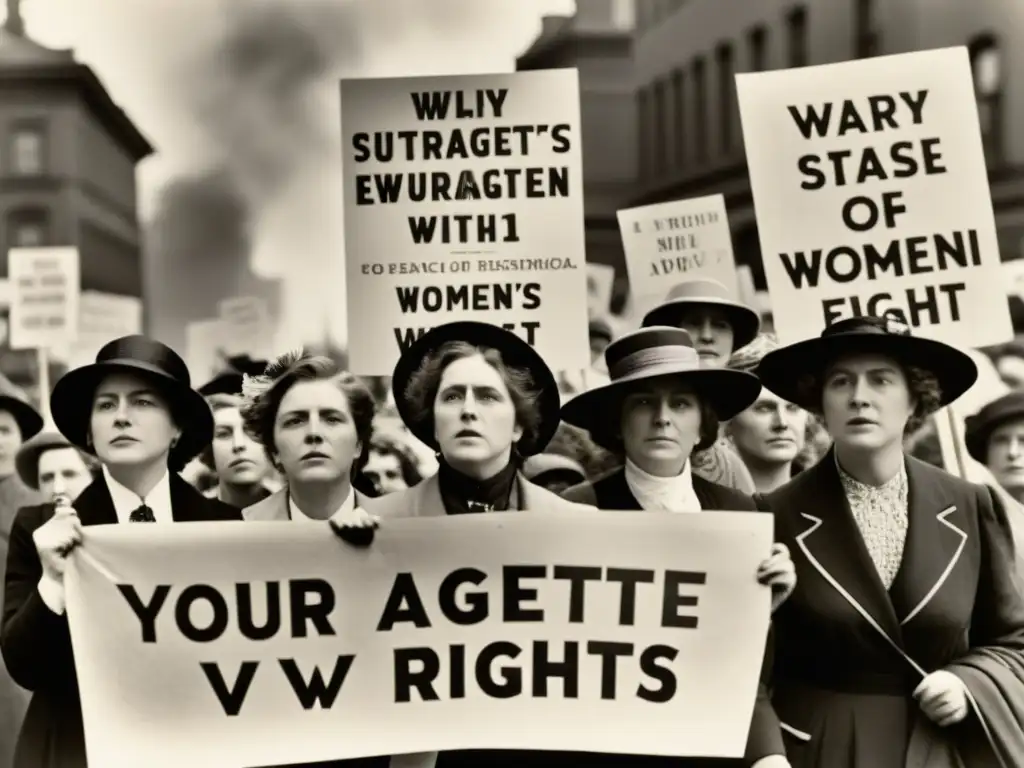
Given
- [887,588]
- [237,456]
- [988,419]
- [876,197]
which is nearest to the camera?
[887,588]

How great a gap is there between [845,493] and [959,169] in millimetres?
1429

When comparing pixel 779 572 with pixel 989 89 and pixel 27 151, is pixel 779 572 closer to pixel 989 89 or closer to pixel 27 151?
pixel 989 89

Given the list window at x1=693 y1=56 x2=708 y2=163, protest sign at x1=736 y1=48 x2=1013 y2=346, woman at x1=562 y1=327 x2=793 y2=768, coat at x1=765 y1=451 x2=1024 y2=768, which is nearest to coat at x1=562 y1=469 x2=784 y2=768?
woman at x1=562 y1=327 x2=793 y2=768

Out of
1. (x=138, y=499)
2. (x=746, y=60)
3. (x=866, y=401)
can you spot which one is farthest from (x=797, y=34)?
(x=138, y=499)

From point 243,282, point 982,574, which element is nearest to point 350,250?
point 982,574

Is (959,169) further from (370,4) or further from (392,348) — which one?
(370,4)

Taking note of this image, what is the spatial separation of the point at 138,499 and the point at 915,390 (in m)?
2.09

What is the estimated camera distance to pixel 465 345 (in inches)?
138

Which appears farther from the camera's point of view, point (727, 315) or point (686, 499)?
point (727, 315)

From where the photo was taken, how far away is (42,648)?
3357mm

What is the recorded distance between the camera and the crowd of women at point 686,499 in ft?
11.1

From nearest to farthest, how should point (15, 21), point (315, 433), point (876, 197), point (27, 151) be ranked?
point (315, 433)
point (876, 197)
point (15, 21)
point (27, 151)

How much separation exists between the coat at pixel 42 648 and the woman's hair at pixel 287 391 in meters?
0.30

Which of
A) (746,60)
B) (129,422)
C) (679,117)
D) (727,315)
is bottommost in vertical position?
(129,422)
